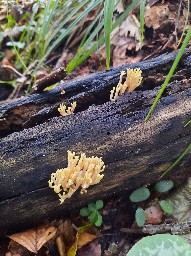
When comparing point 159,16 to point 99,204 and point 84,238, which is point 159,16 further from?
point 84,238

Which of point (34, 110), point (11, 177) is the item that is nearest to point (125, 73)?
point (34, 110)

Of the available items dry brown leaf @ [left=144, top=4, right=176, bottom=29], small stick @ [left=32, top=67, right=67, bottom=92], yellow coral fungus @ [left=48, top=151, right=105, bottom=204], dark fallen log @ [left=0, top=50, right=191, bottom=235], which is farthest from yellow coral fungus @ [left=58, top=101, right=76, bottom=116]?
dry brown leaf @ [left=144, top=4, right=176, bottom=29]

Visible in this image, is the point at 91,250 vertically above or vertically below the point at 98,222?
below

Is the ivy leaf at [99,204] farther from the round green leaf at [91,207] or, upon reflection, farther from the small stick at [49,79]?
the small stick at [49,79]

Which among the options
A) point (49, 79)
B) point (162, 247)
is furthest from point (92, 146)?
point (162, 247)

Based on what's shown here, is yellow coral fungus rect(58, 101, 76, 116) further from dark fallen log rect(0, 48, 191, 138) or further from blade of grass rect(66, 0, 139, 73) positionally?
blade of grass rect(66, 0, 139, 73)

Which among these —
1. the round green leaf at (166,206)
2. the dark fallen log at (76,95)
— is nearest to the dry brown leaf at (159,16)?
the dark fallen log at (76,95)
